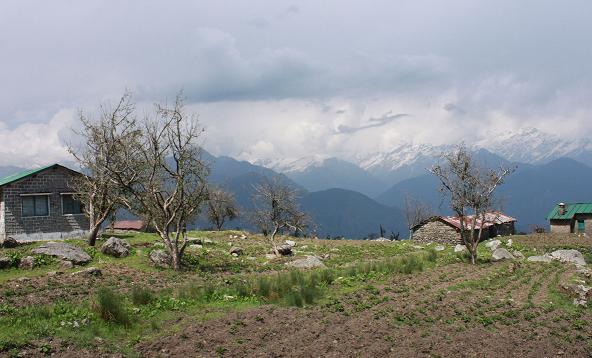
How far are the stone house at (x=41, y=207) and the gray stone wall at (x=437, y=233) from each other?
41.9 m

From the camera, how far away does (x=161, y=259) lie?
29672 mm

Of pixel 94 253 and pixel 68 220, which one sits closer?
pixel 94 253

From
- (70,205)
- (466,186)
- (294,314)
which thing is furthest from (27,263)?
(466,186)

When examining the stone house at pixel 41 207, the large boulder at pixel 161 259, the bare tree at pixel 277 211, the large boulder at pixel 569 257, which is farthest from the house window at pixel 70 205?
the large boulder at pixel 569 257

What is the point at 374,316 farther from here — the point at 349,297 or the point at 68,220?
the point at 68,220

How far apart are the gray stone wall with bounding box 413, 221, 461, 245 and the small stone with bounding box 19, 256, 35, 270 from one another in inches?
1943

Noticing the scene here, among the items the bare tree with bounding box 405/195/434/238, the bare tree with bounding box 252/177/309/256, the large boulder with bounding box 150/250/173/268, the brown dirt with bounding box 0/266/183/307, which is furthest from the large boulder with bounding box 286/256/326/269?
the bare tree with bounding box 405/195/434/238

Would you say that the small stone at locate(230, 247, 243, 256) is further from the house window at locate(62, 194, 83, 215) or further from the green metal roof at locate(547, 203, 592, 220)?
the green metal roof at locate(547, 203, 592, 220)

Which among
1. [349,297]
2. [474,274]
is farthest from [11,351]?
[474,274]

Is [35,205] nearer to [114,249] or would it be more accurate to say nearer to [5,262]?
[114,249]

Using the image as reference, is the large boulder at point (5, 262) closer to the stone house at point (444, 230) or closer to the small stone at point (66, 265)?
the small stone at point (66, 265)

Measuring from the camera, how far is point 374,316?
16.9 meters

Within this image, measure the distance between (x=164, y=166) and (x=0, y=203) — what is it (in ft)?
57.8

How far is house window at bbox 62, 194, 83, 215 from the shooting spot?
141 ft
